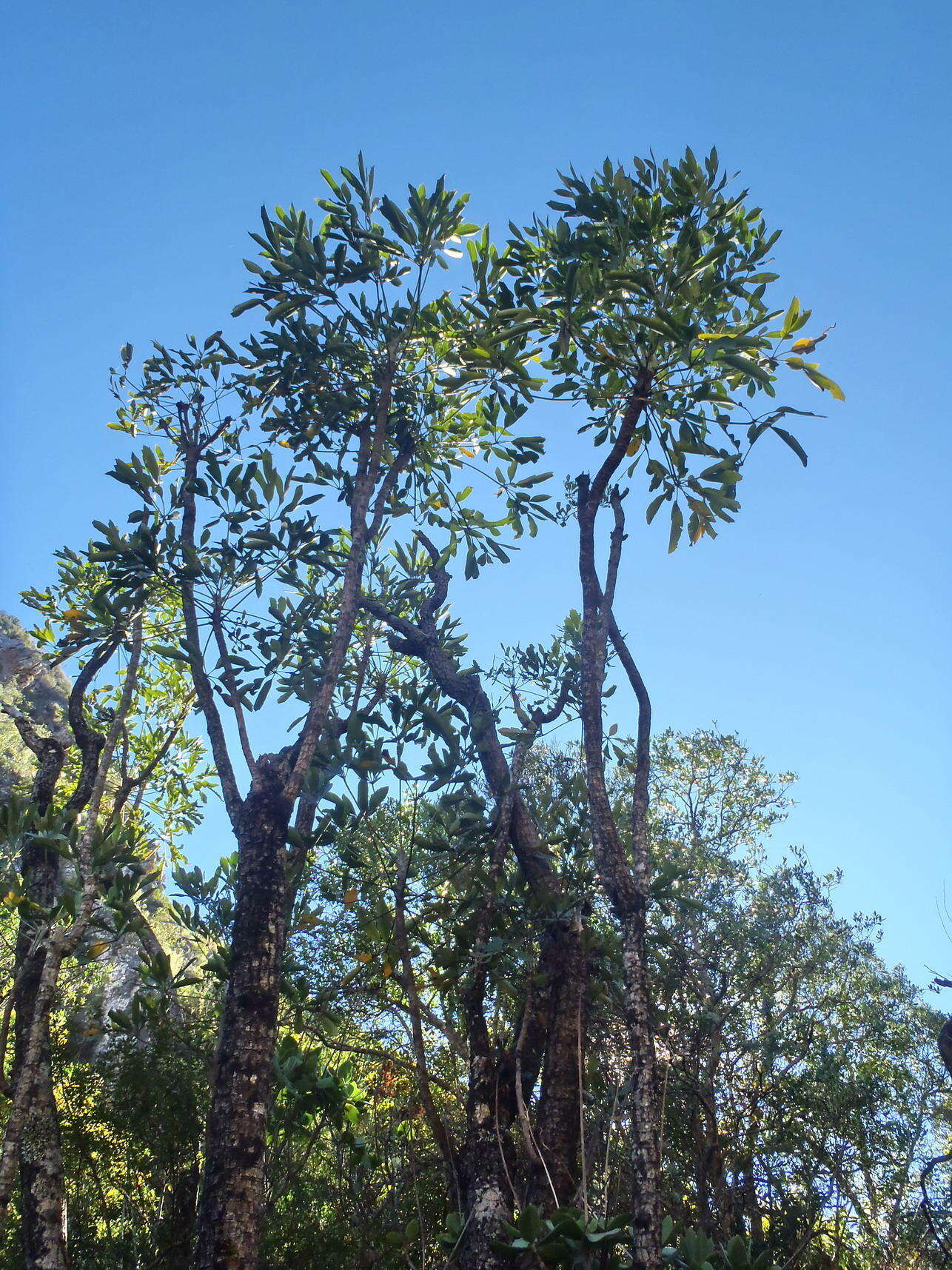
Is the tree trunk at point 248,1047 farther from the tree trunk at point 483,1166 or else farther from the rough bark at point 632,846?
the rough bark at point 632,846

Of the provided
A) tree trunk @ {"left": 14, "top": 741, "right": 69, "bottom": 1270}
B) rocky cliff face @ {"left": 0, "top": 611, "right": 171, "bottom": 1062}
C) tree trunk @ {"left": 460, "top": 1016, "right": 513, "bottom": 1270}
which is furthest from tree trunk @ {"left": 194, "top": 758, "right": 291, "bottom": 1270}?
rocky cliff face @ {"left": 0, "top": 611, "right": 171, "bottom": 1062}

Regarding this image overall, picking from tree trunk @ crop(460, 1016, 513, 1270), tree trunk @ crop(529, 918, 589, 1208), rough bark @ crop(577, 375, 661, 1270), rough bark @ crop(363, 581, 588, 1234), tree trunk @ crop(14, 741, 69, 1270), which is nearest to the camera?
rough bark @ crop(577, 375, 661, 1270)

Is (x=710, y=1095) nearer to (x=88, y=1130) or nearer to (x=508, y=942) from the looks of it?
(x=508, y=942)

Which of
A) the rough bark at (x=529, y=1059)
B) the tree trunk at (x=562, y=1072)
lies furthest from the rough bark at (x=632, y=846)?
the tree trunk at (x=562, y=1072)

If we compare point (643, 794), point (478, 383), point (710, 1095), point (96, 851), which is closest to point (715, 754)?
point (710, 1095)

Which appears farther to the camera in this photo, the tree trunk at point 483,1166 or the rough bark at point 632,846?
the tree trunk at point 483,1166

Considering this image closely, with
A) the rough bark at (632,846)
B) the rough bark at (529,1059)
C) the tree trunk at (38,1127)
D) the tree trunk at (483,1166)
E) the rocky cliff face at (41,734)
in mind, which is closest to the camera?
the rough bark at (632,846)

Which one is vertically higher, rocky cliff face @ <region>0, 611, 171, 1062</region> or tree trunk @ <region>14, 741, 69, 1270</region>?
rocky cliff face @ <region>0, 611, 171, 1062</region>

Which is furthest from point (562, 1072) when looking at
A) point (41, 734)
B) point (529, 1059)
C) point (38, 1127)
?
point (41, 734)

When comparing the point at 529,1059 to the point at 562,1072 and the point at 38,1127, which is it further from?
the point at 38,1127

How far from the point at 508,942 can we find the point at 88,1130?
11.7 ft

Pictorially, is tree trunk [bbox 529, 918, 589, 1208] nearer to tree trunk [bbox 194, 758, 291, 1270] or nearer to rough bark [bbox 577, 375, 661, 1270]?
rough bark [bbox 577, 375, 661, 1270]

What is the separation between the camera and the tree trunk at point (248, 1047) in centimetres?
357

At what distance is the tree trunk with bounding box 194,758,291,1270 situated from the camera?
3570mm
